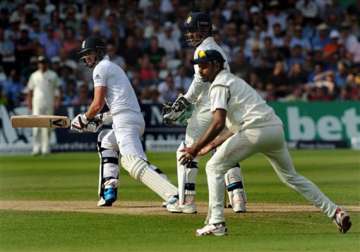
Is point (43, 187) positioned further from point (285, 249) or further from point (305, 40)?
point (305, 40)

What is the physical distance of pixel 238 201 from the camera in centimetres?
1188

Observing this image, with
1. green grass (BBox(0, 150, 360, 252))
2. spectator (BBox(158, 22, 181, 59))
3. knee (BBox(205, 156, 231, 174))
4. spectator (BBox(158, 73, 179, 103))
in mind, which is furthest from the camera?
spectator (BBox(158, 22, 181, 59))

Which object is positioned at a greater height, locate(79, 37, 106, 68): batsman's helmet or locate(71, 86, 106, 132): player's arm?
locate(79, 37, 106, 68): batsman's helmet

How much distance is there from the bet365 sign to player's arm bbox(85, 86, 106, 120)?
1387cm

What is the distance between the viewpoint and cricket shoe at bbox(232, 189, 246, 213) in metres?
11.9

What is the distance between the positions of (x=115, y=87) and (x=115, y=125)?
0.43m

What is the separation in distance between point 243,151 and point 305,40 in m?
18.4

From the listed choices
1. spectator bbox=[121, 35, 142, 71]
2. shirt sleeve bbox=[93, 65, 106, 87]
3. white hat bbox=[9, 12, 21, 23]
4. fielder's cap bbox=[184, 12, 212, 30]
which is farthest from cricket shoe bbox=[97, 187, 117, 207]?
white hat bbox=[9, 12, 21, 23]

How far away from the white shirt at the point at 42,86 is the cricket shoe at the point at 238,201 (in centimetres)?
1199

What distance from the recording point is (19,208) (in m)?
12.6

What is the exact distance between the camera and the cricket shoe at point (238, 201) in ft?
38.9

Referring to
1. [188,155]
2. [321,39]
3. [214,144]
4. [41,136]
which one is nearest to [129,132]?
[214,144]

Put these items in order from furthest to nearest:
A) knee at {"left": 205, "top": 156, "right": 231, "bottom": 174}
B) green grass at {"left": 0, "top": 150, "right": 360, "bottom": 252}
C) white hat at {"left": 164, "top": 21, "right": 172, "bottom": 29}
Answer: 1. white hat at {"left": 164, "top": 21, "right": 172, "bottom": 29}
2. knee at {"left": 205, "top": 156, "right": 231, "bottom": 174}
3. green grass at {"left": 0, "top": 150, "right": 360, "bottom": 252}

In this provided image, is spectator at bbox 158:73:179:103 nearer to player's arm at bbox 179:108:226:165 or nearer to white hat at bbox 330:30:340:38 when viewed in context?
white hat at bbox 330:30:340:38
